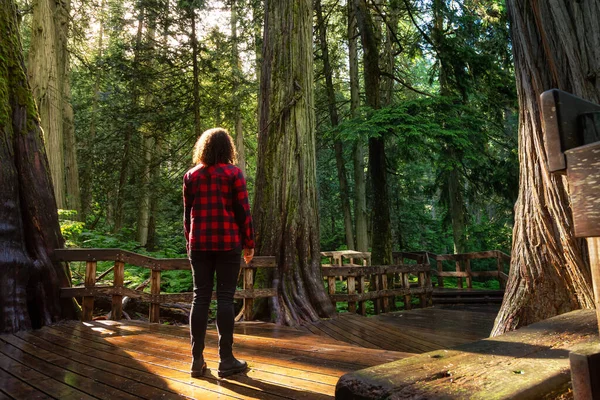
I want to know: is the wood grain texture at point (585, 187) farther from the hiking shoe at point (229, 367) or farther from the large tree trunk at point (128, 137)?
the large tree trunk at point (128, 137)

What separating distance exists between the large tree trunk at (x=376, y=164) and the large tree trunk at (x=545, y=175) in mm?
7455

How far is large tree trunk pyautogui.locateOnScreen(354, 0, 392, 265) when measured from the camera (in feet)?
38.4

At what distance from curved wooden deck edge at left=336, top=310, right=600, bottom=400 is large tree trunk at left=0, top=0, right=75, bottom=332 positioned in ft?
16.8

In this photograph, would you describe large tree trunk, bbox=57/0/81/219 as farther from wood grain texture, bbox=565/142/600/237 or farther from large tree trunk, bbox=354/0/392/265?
wood grain texture, bbox=565/142/600/237

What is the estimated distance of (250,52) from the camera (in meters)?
19.4

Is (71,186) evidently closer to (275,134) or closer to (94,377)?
(275,134)

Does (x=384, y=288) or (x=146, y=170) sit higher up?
(x=146, y=170)

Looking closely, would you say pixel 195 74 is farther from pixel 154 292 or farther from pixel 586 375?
pixel 586 375

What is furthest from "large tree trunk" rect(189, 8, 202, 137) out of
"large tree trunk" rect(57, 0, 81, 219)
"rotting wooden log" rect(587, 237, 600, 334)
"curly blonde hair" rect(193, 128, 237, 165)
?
"rotting wooden log" rect(587, 237, 600, 334)

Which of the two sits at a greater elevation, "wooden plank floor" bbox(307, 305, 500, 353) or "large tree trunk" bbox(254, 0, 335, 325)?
"large tree trunk" bbox(254, 0, 335, 325)

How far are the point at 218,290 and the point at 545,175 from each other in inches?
117

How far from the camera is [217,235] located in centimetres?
314

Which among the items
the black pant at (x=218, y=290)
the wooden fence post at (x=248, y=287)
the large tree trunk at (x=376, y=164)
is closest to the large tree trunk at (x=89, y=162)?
the large tree trunk at (x=376, y=164)

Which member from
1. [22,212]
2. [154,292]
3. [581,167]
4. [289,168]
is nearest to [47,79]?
[22,212]
